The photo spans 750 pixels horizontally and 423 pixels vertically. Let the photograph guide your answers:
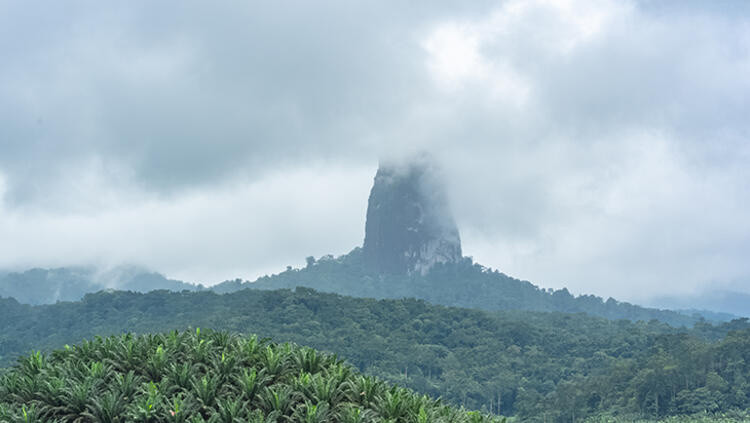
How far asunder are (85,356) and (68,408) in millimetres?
5985

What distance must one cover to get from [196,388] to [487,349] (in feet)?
469

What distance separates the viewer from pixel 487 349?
538 feet

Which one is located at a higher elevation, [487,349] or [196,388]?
[196,388]

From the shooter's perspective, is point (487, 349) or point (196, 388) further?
point (487, 349)

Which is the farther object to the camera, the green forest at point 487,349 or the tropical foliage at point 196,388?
the green forest at point 487,349

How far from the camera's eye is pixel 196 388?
28609 millimetres

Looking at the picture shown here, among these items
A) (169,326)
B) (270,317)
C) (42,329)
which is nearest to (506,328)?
(270,317)

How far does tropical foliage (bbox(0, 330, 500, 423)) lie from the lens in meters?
27.3

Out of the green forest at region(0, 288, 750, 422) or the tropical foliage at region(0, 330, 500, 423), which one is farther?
the green forest at region(0, 288, 750, 422)

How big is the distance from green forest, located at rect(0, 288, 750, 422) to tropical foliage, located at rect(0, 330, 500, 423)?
71.7 metres

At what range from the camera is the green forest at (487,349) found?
112812 mm

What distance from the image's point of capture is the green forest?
11281 cm

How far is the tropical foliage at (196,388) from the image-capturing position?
27312 millimetres

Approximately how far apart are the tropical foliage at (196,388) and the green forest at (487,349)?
7174 cm
